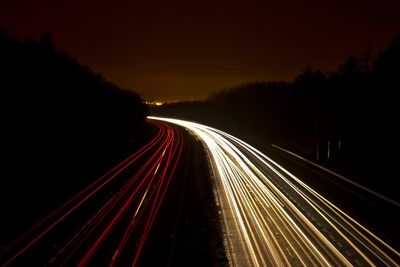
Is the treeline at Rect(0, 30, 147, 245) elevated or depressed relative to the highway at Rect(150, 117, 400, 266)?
elevated

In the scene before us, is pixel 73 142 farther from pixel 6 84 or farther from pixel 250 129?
pixel 250 129

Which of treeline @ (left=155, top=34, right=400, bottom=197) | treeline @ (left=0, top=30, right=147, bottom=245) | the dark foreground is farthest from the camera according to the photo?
treeline @ (left=155, top=34, right=400, bottom=197)

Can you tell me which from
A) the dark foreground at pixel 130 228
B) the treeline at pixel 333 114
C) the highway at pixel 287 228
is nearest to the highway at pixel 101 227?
the dark foreground at pixel 130 228

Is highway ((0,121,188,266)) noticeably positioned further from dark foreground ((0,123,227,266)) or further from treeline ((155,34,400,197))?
treeline ((155,34,400,197))

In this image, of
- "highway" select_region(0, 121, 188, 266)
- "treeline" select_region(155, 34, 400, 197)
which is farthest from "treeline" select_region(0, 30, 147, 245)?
"treeline" select_region(155, 34, 400, 197)

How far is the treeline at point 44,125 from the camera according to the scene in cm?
1983

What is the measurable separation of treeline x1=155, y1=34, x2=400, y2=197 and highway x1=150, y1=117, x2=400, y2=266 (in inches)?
326

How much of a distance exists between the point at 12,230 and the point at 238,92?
322 feet

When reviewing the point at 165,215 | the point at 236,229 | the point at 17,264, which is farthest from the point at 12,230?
the point at 236,229

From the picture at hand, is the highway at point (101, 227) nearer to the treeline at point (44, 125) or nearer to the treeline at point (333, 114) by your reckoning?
the treeline at point (44, 125)

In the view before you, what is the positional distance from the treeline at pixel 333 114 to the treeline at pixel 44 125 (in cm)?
1937

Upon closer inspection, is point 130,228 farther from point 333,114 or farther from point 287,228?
point 333,114

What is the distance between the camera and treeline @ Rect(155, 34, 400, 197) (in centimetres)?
4106

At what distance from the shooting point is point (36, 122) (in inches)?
867
